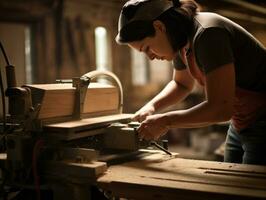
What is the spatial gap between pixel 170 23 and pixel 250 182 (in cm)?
68

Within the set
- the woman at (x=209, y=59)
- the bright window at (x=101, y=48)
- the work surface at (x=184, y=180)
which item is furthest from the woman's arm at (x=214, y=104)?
the bright window at (x=101, y=48)

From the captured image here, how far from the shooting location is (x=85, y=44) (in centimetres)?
541

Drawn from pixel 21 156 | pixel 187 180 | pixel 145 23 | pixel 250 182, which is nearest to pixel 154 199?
pixel 187 180

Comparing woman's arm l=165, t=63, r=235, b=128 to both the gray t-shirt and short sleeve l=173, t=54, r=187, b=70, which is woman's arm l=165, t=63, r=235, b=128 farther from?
short sleeve l=173, t=54, r=187, b=70

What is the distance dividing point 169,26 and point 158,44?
89 millimetres

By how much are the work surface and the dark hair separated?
1.68 feet

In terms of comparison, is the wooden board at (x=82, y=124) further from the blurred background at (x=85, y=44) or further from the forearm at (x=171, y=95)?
the blurred background at (x=85, y=44)

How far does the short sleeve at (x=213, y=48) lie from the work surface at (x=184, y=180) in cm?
39

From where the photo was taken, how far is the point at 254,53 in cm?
170

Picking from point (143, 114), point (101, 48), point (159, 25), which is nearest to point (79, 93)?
point (143, 114)

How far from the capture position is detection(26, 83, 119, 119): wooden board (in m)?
1.64

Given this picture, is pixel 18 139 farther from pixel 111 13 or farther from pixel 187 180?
pixel 111 13

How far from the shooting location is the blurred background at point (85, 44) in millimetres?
3818

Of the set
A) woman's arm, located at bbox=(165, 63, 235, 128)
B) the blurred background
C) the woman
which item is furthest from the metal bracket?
the blurred background
